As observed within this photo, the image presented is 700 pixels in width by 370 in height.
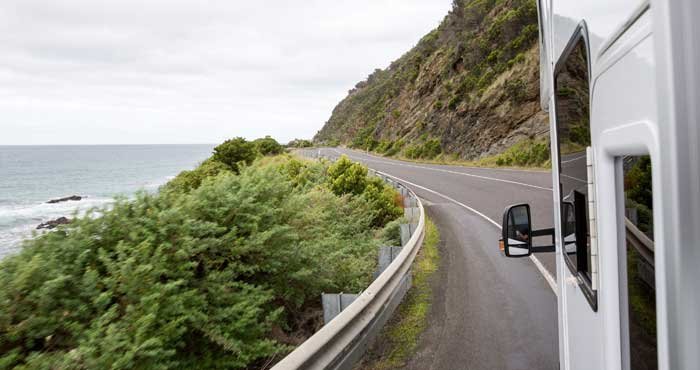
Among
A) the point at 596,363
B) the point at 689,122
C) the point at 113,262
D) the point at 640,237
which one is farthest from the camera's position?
the point at 113,262

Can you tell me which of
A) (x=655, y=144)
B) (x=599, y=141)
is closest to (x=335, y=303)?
(x=599, y=141)

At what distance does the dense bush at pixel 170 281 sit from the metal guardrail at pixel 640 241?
3.37 m

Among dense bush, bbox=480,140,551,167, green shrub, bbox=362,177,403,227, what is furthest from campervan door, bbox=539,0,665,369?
dense bush, bbox=480,140,551,167

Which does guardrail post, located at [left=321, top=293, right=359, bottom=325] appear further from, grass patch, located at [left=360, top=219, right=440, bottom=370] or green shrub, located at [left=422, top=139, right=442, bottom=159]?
green shrub, located at [left=422, top=139, right=442, bottom=159]

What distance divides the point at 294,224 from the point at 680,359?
6.71 m

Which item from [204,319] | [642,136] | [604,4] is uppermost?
[604,4]

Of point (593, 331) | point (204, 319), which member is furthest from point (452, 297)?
point (593, 331)

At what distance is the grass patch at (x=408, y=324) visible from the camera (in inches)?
209

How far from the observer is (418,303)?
7.33 m

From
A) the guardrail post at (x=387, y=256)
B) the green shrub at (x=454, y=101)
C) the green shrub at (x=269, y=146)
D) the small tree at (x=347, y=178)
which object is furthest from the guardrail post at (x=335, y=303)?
the green shrub at (x=454, y=101)

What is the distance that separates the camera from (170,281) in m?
4.69

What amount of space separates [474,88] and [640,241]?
44657 mm

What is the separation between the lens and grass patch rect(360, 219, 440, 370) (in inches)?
209

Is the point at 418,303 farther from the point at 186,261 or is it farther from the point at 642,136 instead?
the point at 642,136
